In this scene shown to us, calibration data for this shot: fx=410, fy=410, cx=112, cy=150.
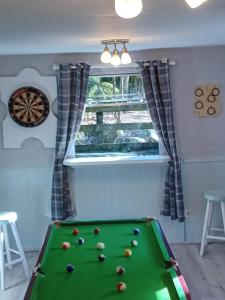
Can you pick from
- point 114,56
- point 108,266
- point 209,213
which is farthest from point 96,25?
point 209,213

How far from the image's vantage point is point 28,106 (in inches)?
179

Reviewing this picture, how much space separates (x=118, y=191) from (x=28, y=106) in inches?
55.0

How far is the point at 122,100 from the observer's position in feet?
15.7

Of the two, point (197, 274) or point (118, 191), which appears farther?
point (118, 191)

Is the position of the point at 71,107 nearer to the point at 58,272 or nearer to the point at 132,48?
the point at 132,48

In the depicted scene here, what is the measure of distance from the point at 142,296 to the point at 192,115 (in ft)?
9.20

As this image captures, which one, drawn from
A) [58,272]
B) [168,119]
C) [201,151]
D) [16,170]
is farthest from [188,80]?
[58,272]

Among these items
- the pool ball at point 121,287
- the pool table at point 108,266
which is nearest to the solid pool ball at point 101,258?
the pool table at point 108,266

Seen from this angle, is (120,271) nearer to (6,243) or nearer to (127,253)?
(127,253)

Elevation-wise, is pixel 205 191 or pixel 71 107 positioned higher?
pixel 71 107

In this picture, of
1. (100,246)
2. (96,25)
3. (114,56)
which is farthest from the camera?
(114,56)

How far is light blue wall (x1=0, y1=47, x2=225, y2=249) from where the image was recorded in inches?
181

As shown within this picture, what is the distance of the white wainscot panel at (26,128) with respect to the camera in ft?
14.9

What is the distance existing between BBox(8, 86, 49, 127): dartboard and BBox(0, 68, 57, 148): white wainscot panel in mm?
42
